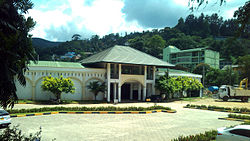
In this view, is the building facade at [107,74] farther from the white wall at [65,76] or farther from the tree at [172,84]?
the tree at [172,84]

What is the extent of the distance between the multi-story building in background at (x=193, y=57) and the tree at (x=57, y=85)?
59.7 metres

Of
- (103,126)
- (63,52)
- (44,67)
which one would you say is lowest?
(103,126)

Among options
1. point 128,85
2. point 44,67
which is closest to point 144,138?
point 44,67

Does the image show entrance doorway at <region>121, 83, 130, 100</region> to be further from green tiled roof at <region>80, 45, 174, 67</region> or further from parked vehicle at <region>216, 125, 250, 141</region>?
parked vehicle at <region>216, 125, 250, 141</region>

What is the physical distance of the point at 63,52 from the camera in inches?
5595

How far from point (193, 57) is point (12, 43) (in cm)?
8356

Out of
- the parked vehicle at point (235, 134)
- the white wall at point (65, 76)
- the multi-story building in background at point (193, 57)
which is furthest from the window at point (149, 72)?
the multi-story building in background at point (193, 57)

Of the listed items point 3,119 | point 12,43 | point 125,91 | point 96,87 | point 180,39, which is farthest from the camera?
point 180,39

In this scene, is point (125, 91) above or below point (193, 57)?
below

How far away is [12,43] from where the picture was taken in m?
5.38

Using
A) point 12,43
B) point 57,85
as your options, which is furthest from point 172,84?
point 12,43

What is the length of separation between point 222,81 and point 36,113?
48.1 metres

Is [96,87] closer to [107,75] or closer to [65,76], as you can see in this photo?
[107,75]

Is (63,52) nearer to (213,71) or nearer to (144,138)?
(213,71)
